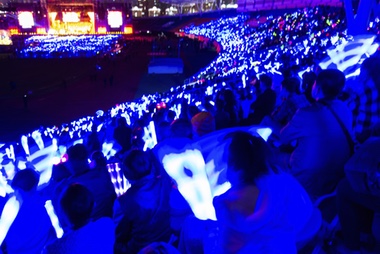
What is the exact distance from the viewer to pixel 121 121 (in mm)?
7023

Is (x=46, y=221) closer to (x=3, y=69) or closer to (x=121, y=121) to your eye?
(x=121, y=121)

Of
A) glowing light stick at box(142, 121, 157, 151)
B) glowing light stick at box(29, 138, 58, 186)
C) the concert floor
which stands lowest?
the concert floor

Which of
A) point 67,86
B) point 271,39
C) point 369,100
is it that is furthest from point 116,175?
point 271,39

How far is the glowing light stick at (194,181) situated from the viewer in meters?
2.54

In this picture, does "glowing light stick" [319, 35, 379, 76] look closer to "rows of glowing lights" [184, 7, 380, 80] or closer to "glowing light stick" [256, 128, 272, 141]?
"glowing light stick" [256, 128, 272, 141]

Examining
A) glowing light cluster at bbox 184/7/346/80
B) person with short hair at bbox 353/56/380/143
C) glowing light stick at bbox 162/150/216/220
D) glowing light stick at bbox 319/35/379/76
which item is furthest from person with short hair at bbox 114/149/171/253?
glowing light cluster at bbox 184/7/346/80

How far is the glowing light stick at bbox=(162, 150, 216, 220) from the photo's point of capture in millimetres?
2537

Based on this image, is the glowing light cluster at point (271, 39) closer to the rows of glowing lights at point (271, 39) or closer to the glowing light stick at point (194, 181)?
the rows of glowing lights at point (271, 39)

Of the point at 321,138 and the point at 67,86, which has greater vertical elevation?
the point at 321,138

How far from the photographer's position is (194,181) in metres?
2.56

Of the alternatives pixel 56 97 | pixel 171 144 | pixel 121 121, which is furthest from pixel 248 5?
pixel 171 144

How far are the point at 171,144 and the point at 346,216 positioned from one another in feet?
4.15

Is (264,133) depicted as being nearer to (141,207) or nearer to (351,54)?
(141,207)

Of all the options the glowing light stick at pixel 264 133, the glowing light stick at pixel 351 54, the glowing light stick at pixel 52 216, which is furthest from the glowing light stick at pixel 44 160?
the glowing light stick at pixel 351 54
